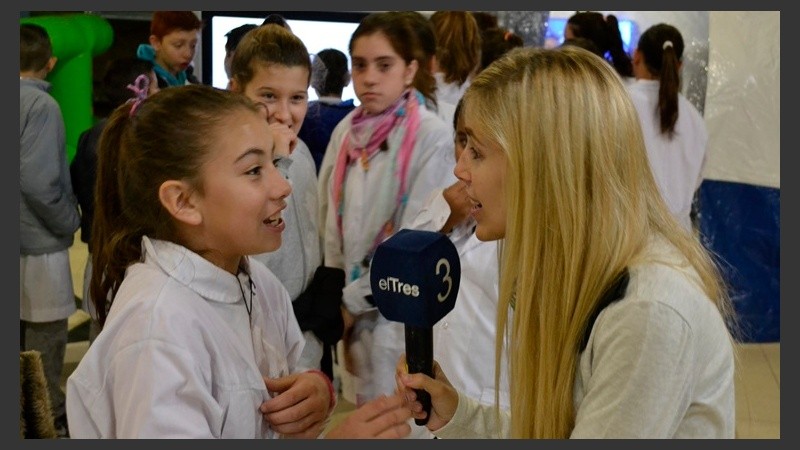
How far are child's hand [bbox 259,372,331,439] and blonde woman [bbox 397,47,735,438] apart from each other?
0.16m

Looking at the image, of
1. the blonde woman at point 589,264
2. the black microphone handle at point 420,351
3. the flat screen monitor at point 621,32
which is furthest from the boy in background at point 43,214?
the flat screen monitor at point 621,32

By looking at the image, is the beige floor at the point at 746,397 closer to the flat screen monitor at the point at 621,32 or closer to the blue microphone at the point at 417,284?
the blue microphone at the point at 417,284

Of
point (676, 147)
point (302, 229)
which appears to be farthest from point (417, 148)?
point (676, 147)

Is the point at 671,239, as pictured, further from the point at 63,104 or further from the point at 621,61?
the point at 621,61

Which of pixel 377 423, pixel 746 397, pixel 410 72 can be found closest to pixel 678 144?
pixel 746 397

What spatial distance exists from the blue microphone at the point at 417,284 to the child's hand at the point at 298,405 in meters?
0.16

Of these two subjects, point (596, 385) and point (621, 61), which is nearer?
point (596, 385)

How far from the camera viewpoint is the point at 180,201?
1.23 meters

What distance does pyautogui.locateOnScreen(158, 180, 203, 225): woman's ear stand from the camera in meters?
1.22

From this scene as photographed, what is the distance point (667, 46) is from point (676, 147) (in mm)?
228

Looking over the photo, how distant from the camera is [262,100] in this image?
1.41 metres

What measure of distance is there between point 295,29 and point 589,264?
571 millimetres

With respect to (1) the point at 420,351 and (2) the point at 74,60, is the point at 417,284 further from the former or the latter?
(2) the point at 74,60

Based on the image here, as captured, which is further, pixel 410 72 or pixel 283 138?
pixel 410 72
